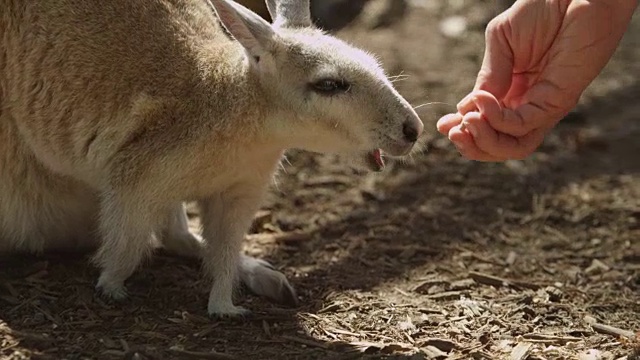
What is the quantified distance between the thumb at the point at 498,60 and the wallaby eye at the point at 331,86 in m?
0.59

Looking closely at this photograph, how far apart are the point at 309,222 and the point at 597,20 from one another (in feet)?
7.94

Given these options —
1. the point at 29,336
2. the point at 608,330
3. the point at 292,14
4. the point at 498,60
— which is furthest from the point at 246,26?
the point at 608,330

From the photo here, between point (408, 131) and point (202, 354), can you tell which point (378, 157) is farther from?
point (202, 354)

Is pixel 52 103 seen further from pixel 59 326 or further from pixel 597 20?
pixel 597 20

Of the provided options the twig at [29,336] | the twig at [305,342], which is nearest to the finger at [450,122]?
the twig at [305,342]

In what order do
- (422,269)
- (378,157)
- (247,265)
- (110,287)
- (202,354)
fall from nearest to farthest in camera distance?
(202,354), (378,157), (110,287), (247,265), (422,269)

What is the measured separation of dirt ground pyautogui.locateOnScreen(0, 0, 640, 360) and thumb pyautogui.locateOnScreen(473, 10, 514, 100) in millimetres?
1068

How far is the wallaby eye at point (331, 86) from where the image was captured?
4453 mm

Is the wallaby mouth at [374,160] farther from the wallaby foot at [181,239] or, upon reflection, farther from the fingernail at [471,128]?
the wallaby foot at [181,239]

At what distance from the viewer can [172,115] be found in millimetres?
4582

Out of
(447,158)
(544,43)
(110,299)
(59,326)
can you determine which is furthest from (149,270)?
(447,158)

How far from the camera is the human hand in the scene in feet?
14.0

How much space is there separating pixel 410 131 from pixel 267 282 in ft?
3.60

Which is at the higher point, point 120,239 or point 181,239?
point 120,239
